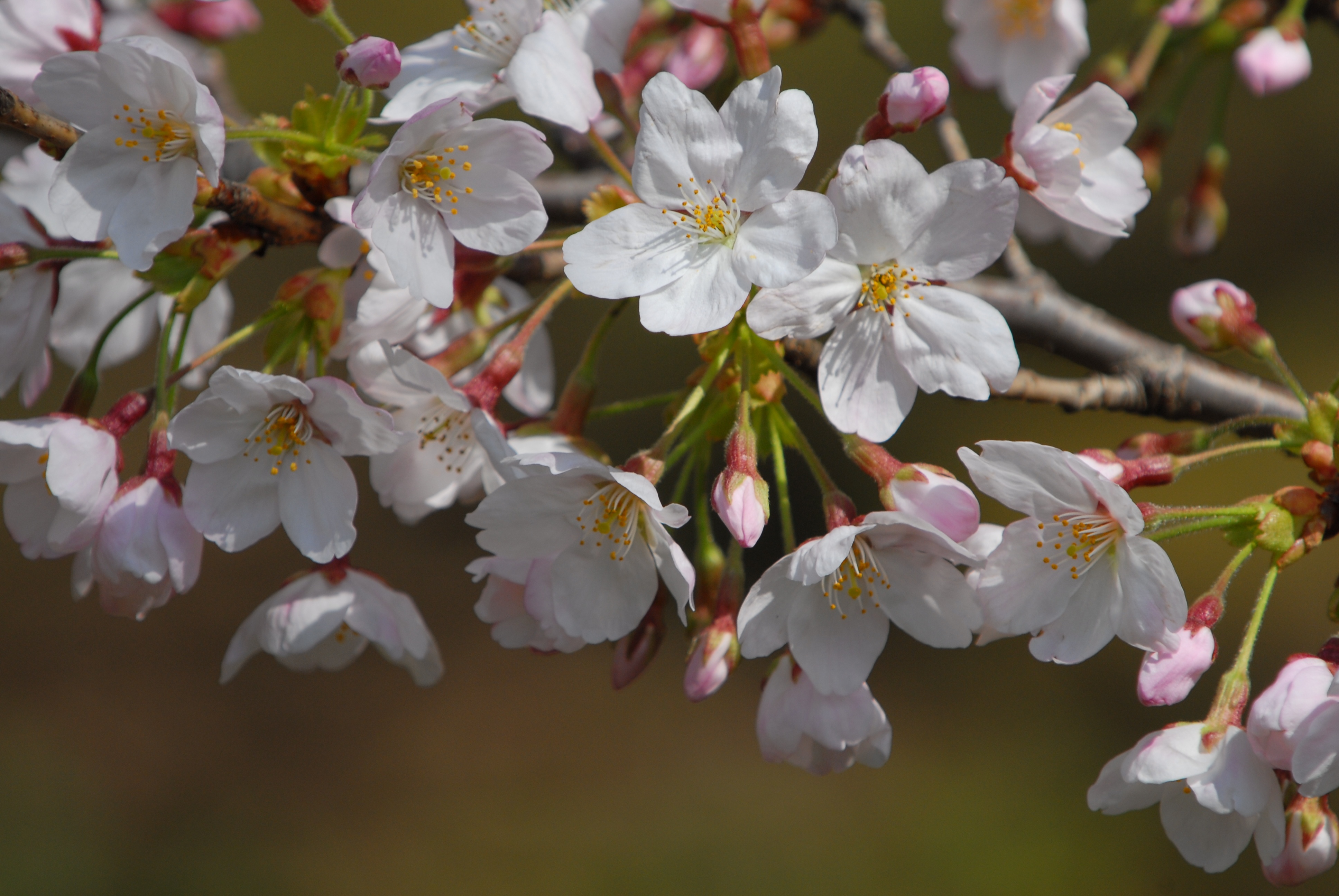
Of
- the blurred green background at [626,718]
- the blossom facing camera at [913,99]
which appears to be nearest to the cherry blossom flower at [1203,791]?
the blossom facing camera at [913,99]

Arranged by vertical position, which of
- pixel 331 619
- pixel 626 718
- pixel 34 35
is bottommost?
pixel 626 718

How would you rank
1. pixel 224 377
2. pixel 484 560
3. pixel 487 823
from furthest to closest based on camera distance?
pixel 487 823
pixel 484 560
pixel 224 377

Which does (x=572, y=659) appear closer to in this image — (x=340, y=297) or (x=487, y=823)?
(x=487, y=823)

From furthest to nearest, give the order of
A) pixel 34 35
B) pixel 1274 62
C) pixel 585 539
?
pixel 1274 62, pixel 34 35, pixel 585 539

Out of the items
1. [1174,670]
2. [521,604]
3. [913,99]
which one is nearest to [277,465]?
[521,604]

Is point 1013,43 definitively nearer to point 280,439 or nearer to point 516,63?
point 516,63

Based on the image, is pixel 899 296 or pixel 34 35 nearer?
pixel 899 296

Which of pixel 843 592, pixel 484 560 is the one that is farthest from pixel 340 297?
pixel 843 592
